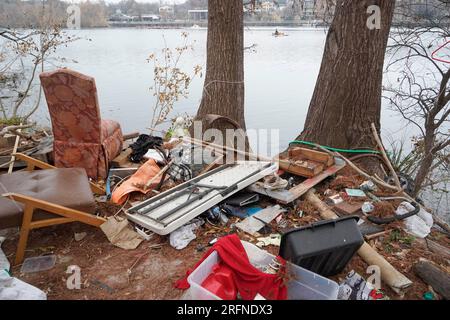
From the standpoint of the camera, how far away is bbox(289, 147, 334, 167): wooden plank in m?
3.61

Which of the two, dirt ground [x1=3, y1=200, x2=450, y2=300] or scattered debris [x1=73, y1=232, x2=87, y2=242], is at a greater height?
scattered debris [x1=73, y1=232, x2=87, y2=242]

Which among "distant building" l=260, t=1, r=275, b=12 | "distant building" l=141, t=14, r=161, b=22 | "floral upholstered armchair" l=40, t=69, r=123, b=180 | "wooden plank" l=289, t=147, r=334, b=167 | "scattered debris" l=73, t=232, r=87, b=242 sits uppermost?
"distant building" l=141, t=14, r=161, b=22

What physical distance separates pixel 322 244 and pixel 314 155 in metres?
1.86

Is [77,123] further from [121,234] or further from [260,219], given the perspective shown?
[260,219]

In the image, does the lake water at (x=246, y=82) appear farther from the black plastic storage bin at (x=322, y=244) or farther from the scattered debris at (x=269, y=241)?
the black plastic storage bin at (x=322, y=244)

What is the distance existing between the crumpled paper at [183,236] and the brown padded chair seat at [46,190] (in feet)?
2.24

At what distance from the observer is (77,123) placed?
3273 mm

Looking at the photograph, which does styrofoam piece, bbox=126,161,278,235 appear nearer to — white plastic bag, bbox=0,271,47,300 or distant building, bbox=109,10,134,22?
white plastic bag, bbox=0,271,47,300

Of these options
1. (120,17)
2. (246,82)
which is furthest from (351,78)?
(120,17)

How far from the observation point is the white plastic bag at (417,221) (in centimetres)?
271

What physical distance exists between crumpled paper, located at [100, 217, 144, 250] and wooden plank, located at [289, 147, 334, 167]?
6.82 feet

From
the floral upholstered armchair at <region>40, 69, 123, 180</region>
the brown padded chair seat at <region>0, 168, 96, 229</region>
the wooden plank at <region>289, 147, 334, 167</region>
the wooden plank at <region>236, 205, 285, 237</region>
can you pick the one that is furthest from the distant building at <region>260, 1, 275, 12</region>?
the brown padded chair seat at <region>0, 168, 96, 229</region>

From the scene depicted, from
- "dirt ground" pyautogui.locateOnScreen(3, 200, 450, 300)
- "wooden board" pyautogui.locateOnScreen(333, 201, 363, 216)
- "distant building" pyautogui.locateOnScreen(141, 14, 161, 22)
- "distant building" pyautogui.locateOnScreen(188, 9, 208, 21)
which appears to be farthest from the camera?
"distant building" pyautogui.locateOnScreen(141, 14, 161, 22)

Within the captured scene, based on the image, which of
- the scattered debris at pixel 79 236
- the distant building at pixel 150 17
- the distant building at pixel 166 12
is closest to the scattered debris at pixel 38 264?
the scattered debris at pixel 79 236
